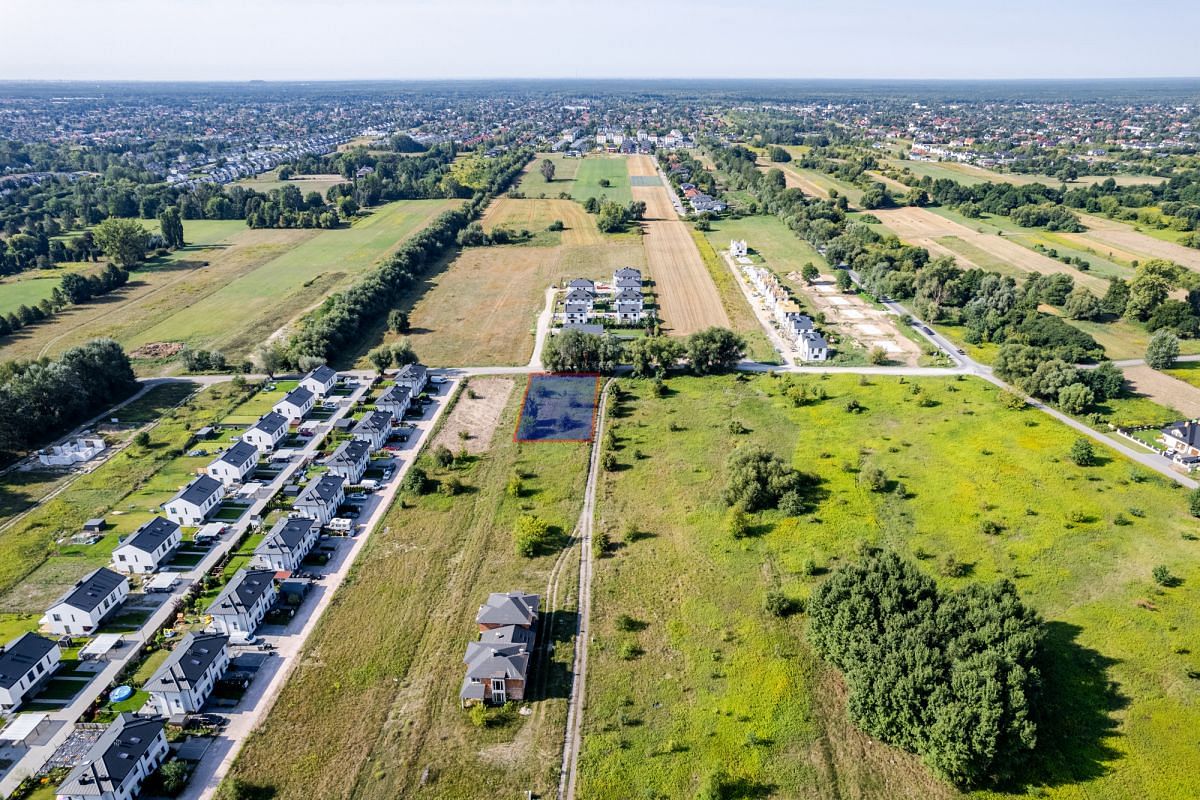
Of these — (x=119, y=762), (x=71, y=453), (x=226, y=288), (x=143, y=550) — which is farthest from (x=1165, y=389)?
(x=226, y=288)

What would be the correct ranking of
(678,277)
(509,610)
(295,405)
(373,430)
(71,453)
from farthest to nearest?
(678,277) → (295,405) → (373,430) → (71,453) → (509,610)

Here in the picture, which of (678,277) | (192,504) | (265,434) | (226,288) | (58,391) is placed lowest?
(192,504)

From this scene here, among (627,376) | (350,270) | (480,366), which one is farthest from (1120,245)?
(350,270)

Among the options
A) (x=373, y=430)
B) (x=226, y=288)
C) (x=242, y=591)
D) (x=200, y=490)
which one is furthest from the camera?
(x=226, y=288)

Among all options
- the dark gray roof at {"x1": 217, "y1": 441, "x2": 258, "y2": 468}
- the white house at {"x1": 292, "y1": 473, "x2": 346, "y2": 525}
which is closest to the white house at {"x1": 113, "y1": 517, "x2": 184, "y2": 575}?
the white house at {"x1": 292, "y1": 473, "x2": 346, "y2": 525}

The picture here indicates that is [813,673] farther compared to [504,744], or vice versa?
[813,673]

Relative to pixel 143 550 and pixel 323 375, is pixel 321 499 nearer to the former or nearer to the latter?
pixel 143 550

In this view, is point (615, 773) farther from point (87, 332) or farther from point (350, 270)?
point (350, 270)

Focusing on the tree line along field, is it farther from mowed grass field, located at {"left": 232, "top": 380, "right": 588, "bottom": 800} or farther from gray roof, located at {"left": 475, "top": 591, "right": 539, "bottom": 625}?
gray roof, located at {"left": 475, "top": 591, "right": 539, "bottom": 625}
